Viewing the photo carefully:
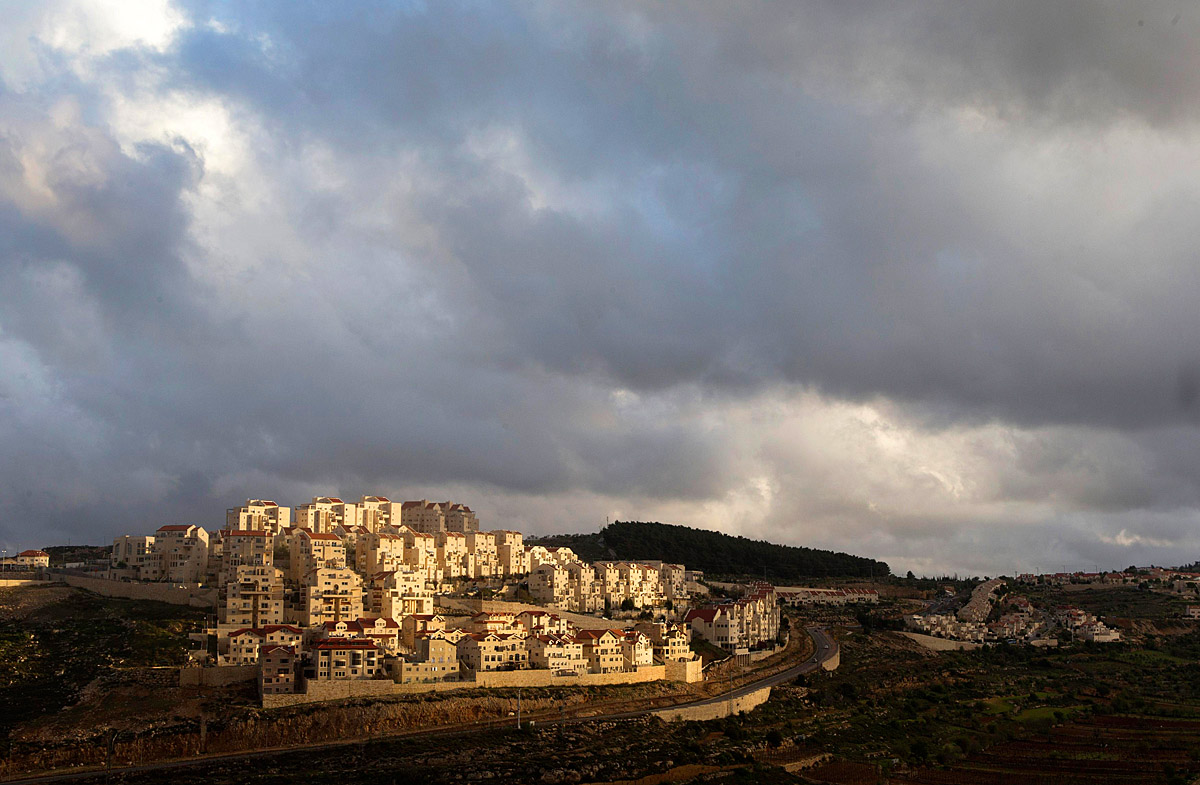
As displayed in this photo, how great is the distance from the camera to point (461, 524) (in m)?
92.3

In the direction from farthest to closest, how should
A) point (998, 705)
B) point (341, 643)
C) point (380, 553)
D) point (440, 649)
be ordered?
1. point (380, 553)
2. point (998, 705)
3. point (440, 649)
4. point (341, 643)

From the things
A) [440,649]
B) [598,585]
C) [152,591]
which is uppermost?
[152,591]

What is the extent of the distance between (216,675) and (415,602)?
17.0m

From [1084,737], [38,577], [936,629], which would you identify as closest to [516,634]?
[1084,737]

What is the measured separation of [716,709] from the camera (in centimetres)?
5650

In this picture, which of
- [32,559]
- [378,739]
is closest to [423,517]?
[32,559]

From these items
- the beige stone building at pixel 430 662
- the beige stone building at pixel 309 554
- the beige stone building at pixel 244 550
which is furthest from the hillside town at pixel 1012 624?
the beige stone building at pixel 244 550

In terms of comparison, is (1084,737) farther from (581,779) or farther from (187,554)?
(187,554)

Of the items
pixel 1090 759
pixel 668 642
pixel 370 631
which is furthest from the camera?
pixel 668 642

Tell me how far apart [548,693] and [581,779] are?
1286cm

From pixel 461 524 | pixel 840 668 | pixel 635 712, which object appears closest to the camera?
pixel 635 712

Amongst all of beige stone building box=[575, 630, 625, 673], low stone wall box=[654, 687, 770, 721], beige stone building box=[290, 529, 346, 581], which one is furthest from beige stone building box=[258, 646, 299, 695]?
low stone wall box=[654, 687, 770, 721]

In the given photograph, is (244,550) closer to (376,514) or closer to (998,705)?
(376,514)

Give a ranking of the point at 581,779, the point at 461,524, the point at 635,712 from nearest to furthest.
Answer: the point at 581,779
the point at 635,712
the point at 461,524
